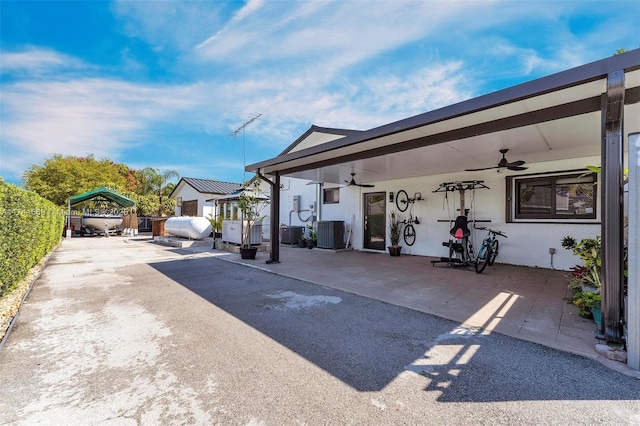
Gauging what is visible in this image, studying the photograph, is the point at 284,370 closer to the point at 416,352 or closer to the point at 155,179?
the point at 416,352

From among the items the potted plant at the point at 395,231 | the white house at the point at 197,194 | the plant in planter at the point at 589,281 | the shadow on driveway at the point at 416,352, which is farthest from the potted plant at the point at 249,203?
the white house at the point at 197,194

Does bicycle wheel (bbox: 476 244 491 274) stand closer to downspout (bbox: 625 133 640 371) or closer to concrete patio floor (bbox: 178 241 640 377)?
concrete patio floor (bbox: 178 241 640 377)

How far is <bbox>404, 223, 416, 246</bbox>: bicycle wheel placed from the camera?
27.7 ft

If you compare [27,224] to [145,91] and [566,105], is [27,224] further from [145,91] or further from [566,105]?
[566,105]

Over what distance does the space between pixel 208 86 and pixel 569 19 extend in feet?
29.7

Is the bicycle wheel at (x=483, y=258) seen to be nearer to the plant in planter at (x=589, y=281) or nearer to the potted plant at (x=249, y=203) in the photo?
the plant in planter at (x=589, y=281)

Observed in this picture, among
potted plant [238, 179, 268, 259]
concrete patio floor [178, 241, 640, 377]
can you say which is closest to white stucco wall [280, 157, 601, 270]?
concrete patio floor [178, 241, 640, 377]

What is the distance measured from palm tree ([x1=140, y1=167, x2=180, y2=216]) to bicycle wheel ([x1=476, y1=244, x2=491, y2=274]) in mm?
23664

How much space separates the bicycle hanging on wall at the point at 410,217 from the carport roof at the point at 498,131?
1.32 meters

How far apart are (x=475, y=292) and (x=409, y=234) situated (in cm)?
416

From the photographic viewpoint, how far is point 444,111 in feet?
11.4

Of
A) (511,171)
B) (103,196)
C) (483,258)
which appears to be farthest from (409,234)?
(103,196)

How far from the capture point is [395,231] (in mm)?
8609

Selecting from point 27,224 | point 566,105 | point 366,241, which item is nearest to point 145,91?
point 27,224
